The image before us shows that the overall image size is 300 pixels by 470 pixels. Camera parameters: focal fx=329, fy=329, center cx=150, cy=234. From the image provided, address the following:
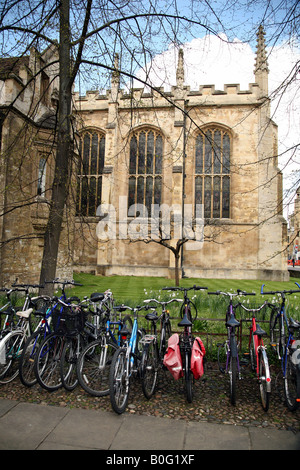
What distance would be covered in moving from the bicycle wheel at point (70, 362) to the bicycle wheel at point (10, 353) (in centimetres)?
63

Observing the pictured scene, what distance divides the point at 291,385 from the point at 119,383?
1719 millimetres

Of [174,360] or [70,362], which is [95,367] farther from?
[174,360]

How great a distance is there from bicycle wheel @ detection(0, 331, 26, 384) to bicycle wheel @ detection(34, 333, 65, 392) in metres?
0.41

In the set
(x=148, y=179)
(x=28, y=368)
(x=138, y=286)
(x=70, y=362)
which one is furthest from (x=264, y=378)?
(x=148, y=179)

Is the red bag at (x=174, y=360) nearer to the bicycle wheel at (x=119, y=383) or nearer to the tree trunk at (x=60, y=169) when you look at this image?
the bicycle wheel at (x=119, y=383)

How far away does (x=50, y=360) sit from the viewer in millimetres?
3855

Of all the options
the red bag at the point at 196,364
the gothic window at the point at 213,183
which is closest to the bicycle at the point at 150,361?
the red bag at the point at 196,364

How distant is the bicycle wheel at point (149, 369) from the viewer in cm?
334

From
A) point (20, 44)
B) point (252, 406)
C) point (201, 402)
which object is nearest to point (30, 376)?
point (201, 402)

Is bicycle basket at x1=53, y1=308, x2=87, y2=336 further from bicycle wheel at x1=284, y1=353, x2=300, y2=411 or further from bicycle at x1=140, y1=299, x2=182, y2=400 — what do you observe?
bicycle wheel at x1=284, y1=353, x2=300, y2=411

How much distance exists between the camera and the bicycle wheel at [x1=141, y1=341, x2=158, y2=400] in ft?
11.0

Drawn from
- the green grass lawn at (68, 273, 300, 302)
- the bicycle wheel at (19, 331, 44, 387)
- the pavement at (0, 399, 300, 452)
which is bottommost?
the pavement at (0, 399, 300, 452)

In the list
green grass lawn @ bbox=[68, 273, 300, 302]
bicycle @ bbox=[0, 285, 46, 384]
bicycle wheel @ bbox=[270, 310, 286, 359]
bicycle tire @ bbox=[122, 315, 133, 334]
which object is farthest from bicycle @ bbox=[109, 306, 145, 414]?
green grass lawn @ bbox=[68, 273, 300, 302]

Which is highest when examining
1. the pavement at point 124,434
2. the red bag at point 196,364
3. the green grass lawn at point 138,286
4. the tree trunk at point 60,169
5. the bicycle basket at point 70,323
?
the tree trunk at point 60,169
